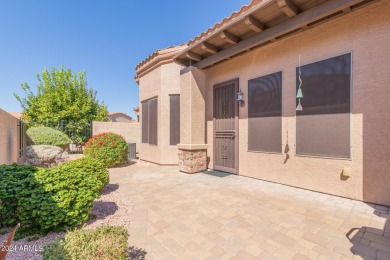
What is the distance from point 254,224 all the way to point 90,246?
2.53 metres

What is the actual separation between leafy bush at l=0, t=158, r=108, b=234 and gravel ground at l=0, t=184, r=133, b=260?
204mm

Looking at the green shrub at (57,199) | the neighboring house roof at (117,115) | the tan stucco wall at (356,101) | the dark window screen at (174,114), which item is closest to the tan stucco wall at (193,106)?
the dark window screen at (174,114)

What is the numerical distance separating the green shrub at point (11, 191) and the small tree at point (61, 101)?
1293 centimetres

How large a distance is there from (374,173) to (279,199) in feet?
6.51

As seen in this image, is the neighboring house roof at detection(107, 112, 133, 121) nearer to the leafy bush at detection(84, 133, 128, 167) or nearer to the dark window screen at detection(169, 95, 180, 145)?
the leafy bush at detection(84, 133, 128, 167)

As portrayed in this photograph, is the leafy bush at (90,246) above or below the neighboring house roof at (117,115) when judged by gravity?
below

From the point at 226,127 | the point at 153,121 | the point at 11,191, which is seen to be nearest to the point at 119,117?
the point at 153,121

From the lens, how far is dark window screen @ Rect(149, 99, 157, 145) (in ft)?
29.4

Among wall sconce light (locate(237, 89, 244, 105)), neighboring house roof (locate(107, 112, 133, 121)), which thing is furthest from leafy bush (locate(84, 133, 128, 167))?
neighboring house roof (locate(107, 112, 133, 121))

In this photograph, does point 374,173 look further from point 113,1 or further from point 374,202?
point 113,1

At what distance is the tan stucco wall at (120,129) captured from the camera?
1297 cm

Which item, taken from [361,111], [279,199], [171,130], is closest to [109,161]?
[171,130]

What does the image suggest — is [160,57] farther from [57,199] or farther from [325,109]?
[57,199]

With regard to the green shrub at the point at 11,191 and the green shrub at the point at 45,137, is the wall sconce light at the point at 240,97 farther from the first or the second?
the green shrub at the point at 45,137
